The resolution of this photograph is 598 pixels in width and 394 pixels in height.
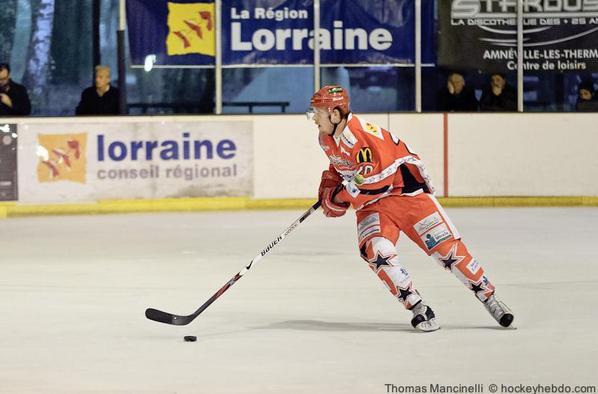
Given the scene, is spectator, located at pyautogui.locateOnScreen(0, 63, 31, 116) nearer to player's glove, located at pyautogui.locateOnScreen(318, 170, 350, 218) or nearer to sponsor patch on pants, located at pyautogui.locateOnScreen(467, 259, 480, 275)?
player's glove, located at pyautogui.locateOnScreen(318, 170, 350, 218)

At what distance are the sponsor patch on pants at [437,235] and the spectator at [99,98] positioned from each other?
6.98m

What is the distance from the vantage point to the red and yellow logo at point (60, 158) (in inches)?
499

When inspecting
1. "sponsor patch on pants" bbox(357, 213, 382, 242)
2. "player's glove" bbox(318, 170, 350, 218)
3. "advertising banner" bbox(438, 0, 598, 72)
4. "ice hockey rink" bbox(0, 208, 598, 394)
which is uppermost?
"advertising banner" bbox(438, 0, 598, 72)

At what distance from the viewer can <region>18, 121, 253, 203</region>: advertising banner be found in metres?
12.7

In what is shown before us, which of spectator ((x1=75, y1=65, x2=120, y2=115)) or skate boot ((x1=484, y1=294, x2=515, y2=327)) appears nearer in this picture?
skate boot ((x1=484, y1=294, x2=515, y2=327))

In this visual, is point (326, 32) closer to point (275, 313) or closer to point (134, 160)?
point (134, 160)

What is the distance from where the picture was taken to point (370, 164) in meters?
6.46

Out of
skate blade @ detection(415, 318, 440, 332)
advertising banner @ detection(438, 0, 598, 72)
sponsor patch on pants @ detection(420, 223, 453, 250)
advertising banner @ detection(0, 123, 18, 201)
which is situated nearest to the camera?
skate blade @ detection(415, 318, 440, 332)

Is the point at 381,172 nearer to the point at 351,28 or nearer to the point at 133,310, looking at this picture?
the point at 133,310

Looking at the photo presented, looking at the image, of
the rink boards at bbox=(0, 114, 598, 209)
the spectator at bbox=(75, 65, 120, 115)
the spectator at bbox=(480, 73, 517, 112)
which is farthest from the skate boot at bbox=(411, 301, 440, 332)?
the spectator at bbox=(480, 73, 517, 112)

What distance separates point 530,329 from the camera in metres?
6.55

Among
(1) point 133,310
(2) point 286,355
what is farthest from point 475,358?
(1) point 133,310

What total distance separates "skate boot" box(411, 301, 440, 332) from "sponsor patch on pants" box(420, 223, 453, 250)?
0.28m

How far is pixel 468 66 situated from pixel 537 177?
143cm
